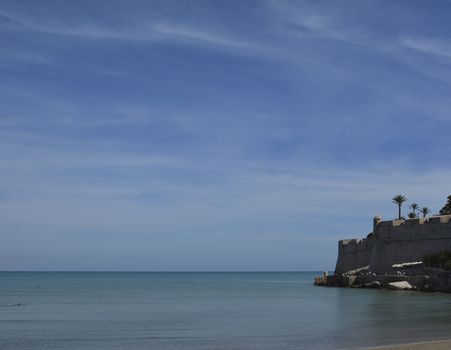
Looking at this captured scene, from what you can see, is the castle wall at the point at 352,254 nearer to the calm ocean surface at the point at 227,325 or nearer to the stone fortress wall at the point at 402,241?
the stone fortress wall at the point at 402,241


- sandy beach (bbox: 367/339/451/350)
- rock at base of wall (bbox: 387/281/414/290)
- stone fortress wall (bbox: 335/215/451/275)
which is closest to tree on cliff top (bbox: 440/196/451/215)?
stone fortress wall (bbox: 335/215/451/275)

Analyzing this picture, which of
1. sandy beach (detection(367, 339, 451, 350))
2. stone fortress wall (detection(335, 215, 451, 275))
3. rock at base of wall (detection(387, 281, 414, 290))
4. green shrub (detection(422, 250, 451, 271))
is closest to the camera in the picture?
sandy beach (detection(367, 339, 451, 350))

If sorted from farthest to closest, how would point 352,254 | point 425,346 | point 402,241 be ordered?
point 352,254 < point 402,241 < point 425,346

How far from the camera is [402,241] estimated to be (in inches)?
2192

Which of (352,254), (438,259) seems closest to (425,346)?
(438,259)

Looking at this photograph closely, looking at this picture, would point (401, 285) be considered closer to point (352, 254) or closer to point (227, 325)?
point (352, 254)

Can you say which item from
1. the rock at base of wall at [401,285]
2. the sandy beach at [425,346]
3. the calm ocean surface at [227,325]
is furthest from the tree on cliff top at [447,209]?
the sandy beach at [425,346]

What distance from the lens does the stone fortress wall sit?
2073 inches

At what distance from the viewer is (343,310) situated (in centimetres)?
3312

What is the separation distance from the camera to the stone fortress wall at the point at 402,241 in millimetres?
52656

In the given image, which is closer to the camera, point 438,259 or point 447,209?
point 438,259

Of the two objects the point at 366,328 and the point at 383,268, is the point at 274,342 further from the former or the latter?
the point at 383,268

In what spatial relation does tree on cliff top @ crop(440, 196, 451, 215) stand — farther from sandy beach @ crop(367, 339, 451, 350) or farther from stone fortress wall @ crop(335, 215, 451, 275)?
sandy beach @ crop(367, 339, 451, 350)

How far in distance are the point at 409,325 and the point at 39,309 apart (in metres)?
20.5
